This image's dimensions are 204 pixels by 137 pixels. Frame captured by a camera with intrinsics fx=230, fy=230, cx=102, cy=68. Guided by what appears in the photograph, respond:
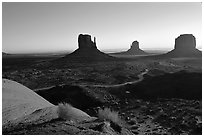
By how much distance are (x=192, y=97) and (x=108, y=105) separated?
10537mm

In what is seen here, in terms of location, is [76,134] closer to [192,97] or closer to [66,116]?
[66,116]

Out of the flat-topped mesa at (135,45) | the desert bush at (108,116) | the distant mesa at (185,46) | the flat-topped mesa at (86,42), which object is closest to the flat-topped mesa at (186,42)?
the distant mesa at (185,46)

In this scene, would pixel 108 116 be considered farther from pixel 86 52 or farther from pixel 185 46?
pixel 185 46

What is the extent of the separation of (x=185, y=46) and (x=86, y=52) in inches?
1819

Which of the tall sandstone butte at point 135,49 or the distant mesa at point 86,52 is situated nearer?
the distant mesa at point 86,52

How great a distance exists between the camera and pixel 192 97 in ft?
89.8

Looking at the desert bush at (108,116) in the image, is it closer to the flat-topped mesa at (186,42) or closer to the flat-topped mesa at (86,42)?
the flat-topped mesa at (86,42)

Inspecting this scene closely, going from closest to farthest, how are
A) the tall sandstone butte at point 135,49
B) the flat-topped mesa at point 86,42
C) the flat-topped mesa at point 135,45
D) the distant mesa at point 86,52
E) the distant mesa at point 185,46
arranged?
the distant mesa at point 86,52, the flat-topped mesa at point 86,42, the distant mesa at point 185,46, the tall sandstone butte at point 135,49, the flat-topped mesa at point 135,45

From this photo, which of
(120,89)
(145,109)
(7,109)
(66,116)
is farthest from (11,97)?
(120,89)

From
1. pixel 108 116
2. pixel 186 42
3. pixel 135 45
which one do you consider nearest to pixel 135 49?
pixel 135 45

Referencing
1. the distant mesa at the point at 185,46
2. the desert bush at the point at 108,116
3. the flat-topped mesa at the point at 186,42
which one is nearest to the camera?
the desert bush at the point at 108,116

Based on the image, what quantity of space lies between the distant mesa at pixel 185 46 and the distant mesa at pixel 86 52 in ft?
112

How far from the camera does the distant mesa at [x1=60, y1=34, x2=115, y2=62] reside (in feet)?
250

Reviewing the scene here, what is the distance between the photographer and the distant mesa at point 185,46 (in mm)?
97125
